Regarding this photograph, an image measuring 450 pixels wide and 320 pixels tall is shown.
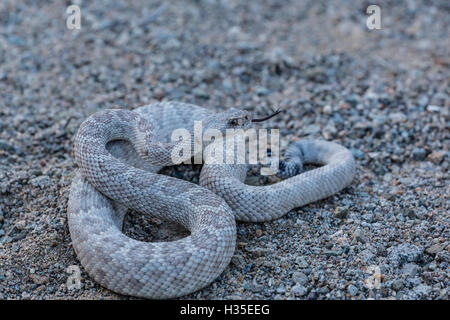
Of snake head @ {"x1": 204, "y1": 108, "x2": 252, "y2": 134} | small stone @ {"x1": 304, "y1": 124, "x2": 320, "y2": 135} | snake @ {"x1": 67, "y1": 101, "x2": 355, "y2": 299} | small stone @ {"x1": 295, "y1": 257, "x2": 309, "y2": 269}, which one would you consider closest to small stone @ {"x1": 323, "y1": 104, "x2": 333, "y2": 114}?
small stone @ {"x1": 304, "y1": 124, "x2": 320, "y2": 135}

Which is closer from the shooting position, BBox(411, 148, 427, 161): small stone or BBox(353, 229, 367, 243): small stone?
→ BBox(353, 229, 367, 243): small stone

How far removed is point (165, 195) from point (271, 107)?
4.06m

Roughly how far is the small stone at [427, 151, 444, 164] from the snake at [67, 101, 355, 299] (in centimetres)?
154

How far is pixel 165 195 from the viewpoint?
7312 mm

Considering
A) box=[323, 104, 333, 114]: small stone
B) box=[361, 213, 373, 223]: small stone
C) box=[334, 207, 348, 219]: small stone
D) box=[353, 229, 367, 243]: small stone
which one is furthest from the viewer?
box=[323, 104, 333, 114]: small stone

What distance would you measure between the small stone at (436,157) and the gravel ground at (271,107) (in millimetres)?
16

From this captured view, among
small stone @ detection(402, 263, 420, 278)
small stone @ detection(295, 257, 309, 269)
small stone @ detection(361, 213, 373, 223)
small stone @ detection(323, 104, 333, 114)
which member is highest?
small stone @ detection(323, 104, 333, 114)

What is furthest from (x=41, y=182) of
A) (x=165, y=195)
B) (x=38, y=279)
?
(x=165, y=195)

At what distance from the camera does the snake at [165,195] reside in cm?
631

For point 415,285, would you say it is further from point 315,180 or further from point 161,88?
point 161,88

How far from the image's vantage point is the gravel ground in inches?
270

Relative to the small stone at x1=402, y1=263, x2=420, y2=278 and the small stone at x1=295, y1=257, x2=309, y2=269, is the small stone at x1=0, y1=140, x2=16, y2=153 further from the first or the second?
the small stone at x1=402, y1=263, x2=420, y2=278
